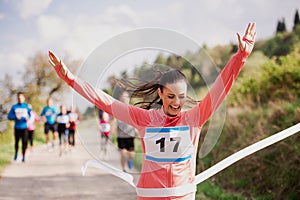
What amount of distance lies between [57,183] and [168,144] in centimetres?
631

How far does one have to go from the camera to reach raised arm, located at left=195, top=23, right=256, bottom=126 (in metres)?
2.74

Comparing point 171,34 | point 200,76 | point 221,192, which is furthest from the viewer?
point 221,192

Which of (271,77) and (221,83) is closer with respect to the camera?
(221,83)

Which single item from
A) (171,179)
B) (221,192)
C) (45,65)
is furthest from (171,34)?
(45,65)

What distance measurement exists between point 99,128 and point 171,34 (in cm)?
97

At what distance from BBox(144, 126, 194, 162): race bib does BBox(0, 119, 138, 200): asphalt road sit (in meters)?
4.33

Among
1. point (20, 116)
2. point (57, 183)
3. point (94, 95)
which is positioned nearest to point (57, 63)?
point (94, 95)

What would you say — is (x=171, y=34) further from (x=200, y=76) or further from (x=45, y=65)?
(x=45, y=65)

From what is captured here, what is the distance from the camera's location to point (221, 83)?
9.18 ft

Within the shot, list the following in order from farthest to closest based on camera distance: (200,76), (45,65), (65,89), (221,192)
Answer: (45,65) → (65,89) → (221,192) → (200,76)

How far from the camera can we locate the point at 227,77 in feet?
9.07

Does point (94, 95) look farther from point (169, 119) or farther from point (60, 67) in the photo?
point (169, 119)

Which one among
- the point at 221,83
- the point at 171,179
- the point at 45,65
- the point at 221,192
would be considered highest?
the point at 45,65

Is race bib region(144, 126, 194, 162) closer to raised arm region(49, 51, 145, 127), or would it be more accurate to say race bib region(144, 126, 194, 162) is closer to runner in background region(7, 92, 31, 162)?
raised arm region(49, 51, 145, 127)
